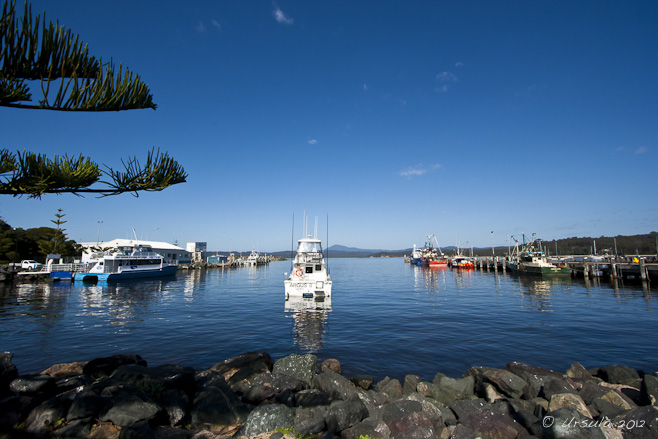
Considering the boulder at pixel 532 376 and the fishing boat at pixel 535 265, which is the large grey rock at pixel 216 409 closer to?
the boulder at pixel 532 376

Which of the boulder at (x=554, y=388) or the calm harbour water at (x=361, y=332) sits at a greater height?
the boulder at (x=554, y=388)

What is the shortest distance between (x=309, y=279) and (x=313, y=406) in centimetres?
2059

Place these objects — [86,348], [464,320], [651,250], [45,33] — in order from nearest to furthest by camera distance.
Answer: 1. [45,33]
2. [86,348]
3. [464,320]
4. [651,250]

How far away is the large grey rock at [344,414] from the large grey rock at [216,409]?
80.3 inches

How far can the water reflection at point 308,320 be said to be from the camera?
16.0 meters

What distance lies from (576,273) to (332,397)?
66688mm

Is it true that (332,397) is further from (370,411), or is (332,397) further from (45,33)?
(45,33)

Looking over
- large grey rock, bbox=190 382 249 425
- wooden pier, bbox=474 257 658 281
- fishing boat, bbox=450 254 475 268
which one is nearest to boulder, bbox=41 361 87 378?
large grey rock, bbox=190 382 249 425

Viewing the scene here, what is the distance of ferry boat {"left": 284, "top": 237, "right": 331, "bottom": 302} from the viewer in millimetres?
28250

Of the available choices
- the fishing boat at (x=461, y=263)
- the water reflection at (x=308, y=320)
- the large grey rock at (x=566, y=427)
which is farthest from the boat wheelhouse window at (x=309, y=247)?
the fishing boat at (x=461, y=263)

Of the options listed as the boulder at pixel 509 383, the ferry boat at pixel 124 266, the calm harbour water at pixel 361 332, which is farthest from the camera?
the ferry boat at pixel 124 266

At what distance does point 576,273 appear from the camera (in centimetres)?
5872

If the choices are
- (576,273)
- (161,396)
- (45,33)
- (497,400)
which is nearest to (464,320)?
(497,400)

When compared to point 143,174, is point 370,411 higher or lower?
lower
